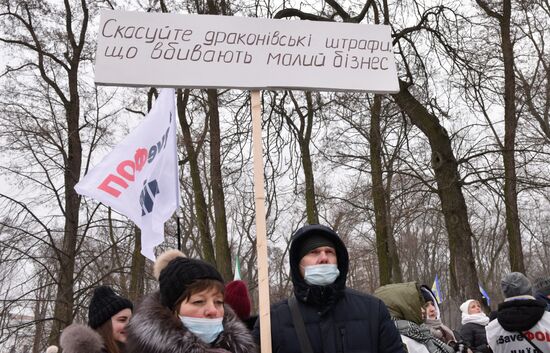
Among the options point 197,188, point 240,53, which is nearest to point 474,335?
point 240,53

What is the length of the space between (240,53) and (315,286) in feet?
4.79

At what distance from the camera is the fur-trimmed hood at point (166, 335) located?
2662 mm

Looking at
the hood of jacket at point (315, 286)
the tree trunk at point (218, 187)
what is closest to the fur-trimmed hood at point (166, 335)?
the hood of jacket at point (315, 286)

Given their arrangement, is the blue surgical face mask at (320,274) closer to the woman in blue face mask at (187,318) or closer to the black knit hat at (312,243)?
the black knit hat at (312,243)

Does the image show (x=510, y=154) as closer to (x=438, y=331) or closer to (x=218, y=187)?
(x=218, y=187)

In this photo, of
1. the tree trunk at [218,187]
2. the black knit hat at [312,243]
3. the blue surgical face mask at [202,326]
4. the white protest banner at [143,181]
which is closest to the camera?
the blue surgical face mask at [202,326]

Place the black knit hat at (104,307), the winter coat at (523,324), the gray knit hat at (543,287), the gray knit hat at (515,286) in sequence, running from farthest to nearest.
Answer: the gray knit hat at (543,287) → the gray knit hat at (515,286) → the winter coat at (523,324) → the black knit hat at (104,307)

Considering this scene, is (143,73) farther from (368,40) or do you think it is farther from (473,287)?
(473,287)

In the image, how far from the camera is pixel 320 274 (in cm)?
303

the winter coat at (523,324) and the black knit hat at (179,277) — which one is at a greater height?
the black knit hat at (179,277)

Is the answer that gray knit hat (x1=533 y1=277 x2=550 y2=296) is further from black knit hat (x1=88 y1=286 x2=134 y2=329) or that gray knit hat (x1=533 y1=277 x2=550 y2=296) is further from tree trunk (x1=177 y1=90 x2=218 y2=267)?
tree trunk (x1=177 y1=90 x2=218 y2=267)

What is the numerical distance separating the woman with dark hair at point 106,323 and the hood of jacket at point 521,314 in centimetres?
281

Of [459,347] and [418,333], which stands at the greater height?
[418,333]

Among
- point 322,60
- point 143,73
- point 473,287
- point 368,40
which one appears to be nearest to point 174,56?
point 143,73
